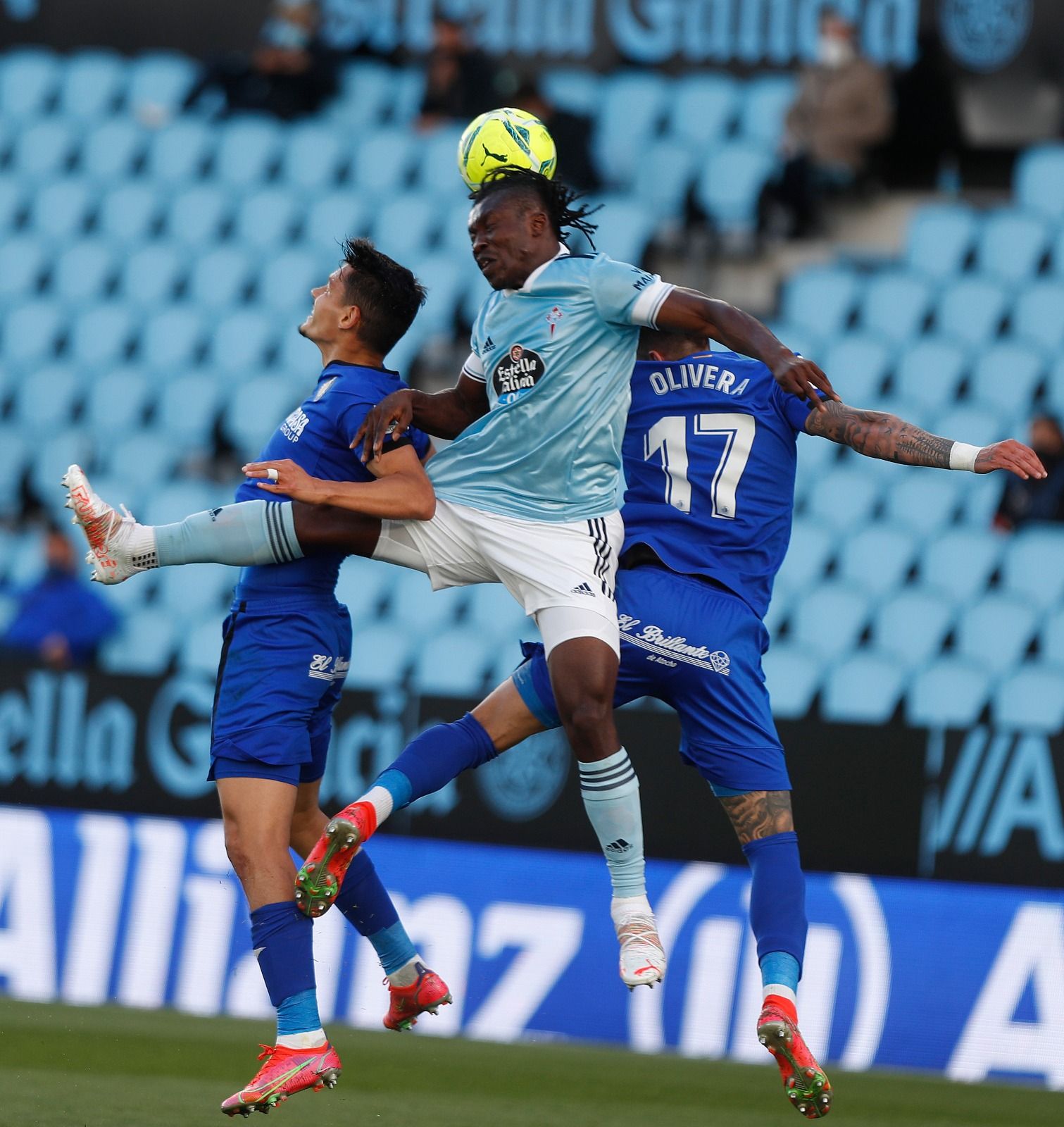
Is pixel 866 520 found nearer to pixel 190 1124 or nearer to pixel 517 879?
pixel 517 879

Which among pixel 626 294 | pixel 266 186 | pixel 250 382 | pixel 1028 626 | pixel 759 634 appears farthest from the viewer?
pixel 266 186

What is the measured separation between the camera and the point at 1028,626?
377 inches

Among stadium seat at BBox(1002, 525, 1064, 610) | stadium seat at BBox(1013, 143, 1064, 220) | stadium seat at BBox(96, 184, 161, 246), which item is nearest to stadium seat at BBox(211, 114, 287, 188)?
stadium seat at BBox(96, 184, 161, 246)

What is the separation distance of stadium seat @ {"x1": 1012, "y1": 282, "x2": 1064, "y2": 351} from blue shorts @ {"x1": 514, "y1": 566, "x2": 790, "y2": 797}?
6460 mm

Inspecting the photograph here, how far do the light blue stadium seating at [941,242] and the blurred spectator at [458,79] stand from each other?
3.03 m

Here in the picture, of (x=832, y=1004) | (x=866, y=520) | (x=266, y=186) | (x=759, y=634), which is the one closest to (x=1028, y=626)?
(x=866, y=520)

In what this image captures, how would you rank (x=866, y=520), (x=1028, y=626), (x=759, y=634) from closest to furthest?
1. (x=759, y=634)
2. (x=1028, y=626)
3. (x=866, y=520)

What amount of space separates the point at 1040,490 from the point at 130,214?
6.88 meters

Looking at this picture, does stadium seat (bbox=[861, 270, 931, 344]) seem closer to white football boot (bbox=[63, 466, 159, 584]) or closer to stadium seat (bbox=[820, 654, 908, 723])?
stadium seat (bbox=[820, 654, 908, 723])

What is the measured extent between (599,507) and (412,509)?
0.54 metres

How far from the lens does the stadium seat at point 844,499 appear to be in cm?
1036

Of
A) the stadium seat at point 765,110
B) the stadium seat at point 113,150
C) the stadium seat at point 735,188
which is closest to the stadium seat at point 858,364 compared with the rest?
A: the stadium seat at point 735,188

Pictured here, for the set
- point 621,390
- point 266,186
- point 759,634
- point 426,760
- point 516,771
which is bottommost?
point 516,771

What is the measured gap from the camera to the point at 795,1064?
15.1 feet
